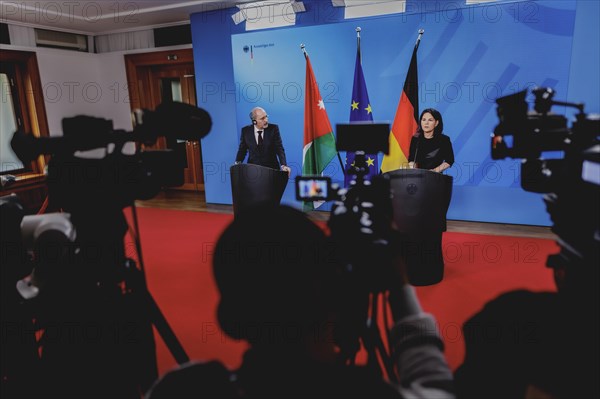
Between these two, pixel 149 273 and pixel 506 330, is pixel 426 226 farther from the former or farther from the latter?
pixel 149 273

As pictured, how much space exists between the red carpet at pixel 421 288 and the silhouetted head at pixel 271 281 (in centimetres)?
146

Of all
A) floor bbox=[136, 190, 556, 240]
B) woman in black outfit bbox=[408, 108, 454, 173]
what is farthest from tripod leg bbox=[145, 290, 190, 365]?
floor bbox=[136, 190, 556, 240]

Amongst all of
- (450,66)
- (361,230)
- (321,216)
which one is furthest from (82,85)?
(361,230)

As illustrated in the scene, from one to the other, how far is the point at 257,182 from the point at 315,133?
1753mm

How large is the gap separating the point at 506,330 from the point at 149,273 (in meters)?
3.01

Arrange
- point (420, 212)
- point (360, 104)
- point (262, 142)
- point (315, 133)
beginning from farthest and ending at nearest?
point (315, 133)
point (360, 104)
point (262, 142)
point (420, 212)

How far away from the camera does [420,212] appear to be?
8.72 ft

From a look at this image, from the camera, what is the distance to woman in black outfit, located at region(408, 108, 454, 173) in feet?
11.2

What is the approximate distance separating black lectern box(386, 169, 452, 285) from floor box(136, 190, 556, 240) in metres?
1.58

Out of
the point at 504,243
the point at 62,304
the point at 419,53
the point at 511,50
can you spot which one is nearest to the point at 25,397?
the point at 62,304

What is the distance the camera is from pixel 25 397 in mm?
1599

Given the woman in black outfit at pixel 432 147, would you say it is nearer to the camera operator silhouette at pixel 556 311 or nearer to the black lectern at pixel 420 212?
the black lectern at pixel 420 212

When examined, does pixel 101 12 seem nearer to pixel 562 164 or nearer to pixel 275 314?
pixel 562 164

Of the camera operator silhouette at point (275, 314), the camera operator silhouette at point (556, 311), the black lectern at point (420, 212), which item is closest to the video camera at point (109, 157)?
the camera operator silhouette at point (275, 314)
